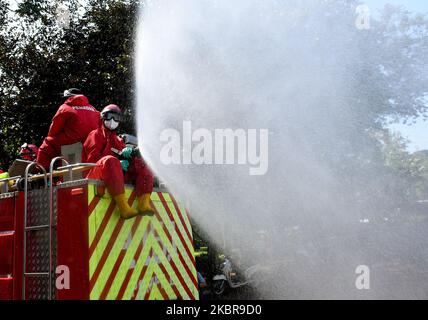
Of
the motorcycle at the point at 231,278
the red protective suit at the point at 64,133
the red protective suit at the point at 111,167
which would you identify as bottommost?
the motorcycle at the point at 231,278

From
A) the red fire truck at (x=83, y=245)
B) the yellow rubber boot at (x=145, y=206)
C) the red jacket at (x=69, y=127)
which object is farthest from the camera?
the red jacket at (x=69, y=127)

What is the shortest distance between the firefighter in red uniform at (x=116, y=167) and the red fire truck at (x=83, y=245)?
4.3 inches

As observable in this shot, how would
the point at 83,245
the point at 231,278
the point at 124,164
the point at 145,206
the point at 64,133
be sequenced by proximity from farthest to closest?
the point at 231,278 → the point at 64,133 → the point at 124,164 → the point at 145,206 → the point at 83,245

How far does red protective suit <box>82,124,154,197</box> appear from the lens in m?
4.49

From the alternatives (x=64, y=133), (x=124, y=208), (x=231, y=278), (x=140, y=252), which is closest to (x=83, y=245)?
(x=124, y=208)

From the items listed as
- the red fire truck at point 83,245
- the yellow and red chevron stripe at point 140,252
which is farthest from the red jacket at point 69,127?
the yellow and red chevron stripe at point 140,252

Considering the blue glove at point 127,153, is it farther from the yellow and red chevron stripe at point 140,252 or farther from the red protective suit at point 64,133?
the red protective suit at point 64,133

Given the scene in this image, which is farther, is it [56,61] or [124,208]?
[56,61]

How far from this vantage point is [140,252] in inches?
189

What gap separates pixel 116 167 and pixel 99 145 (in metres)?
0.87

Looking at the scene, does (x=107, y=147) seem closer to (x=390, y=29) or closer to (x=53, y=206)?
(x=53, y=206)

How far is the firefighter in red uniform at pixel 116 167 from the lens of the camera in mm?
4504

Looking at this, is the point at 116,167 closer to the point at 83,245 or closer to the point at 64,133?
the point at 83,245

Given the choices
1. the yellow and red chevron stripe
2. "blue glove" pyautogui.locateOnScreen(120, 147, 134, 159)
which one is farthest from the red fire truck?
"blue glove" pyautogui.locateOnScreen(120, 147, 134, 159)
